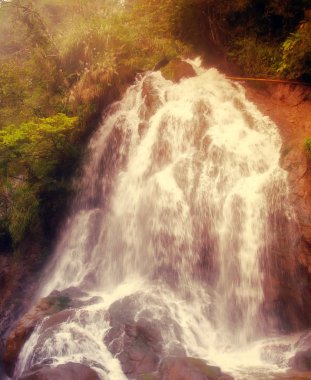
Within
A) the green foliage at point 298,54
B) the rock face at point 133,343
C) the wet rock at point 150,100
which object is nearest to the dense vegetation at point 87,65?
the green foliage at point 298,54

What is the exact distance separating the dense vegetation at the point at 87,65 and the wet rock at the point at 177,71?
773 millimetres

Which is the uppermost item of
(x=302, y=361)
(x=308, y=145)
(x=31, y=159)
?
(x=31, y=159)

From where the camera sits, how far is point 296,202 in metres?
9.55

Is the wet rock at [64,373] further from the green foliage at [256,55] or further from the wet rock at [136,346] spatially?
the green foliage at [256,55]

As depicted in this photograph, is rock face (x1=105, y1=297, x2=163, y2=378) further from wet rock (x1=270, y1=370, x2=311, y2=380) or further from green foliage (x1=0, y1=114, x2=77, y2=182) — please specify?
green foliage (x1=0, y1=114, x2=77, y2=182)

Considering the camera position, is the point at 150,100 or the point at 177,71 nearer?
the point at 150,100

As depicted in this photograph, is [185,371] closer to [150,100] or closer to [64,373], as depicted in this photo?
[64,373]

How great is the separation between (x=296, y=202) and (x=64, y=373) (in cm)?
669

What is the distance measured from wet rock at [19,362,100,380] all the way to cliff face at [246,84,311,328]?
461cm

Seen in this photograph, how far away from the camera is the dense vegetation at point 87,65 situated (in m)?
12.6

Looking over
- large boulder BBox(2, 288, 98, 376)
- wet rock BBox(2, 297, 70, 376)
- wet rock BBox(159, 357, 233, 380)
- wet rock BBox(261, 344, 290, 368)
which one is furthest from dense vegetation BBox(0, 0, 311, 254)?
wet rock BBox(159, 357, 233, 380)

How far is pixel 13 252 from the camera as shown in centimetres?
1606

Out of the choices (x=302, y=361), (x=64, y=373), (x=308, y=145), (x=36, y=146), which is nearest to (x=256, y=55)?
(x=308, y=145)

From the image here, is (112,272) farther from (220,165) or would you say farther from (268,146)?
(268,146)
